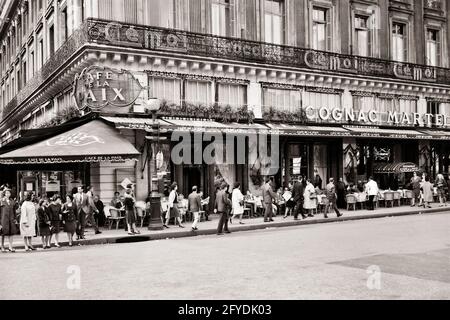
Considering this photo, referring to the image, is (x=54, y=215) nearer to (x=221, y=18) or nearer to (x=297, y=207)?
(x=297, y=207)

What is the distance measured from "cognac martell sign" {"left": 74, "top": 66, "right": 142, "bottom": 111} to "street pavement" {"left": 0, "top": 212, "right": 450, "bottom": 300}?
263 inches

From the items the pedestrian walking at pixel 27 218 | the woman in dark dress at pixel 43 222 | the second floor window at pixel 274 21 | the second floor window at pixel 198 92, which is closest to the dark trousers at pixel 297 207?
the second floor window at pixel 198 92

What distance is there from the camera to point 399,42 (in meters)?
29.3

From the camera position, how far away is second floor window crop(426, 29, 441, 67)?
101 ft

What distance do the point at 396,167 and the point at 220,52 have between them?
10594 mm

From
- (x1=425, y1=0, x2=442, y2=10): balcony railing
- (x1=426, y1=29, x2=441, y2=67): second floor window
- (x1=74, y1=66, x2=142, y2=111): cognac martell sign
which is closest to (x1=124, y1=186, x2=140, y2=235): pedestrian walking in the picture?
(x1=74, y1=66, x2=142, y2=111): cognac martell sign

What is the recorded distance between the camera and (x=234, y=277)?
8.62 metres

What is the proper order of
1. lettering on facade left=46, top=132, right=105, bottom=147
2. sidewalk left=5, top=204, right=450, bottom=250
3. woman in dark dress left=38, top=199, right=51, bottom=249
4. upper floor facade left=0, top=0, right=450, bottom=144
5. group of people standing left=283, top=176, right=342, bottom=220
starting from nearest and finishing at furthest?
1. woman in dark dress left=38, top=199, right=51, bottom=249
2. sidewalk left=5, top=204, right=450, bottom=250
3. lettering on facade left=46, top=132, right=105, bottom=147
4. upper floor facade left=0, top=0, right=450, bottom=144
5. group of people standing left=283, top=176, right=342, bottom=220

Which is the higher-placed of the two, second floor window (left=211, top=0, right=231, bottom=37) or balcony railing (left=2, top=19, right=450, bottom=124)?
second floor window (left=211, top=0, right=231, bottom=37)

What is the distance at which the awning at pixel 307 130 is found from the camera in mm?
22375

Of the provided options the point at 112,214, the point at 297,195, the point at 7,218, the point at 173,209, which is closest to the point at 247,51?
the point at 297,195

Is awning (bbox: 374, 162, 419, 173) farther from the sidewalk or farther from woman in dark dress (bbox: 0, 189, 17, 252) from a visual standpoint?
woman in dark dress (bbox: 0, 189, 17, 252)

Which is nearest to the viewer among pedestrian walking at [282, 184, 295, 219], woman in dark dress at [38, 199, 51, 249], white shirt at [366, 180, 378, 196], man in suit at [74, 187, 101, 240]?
woman in dark dress at [38, 199, 51, 249]
